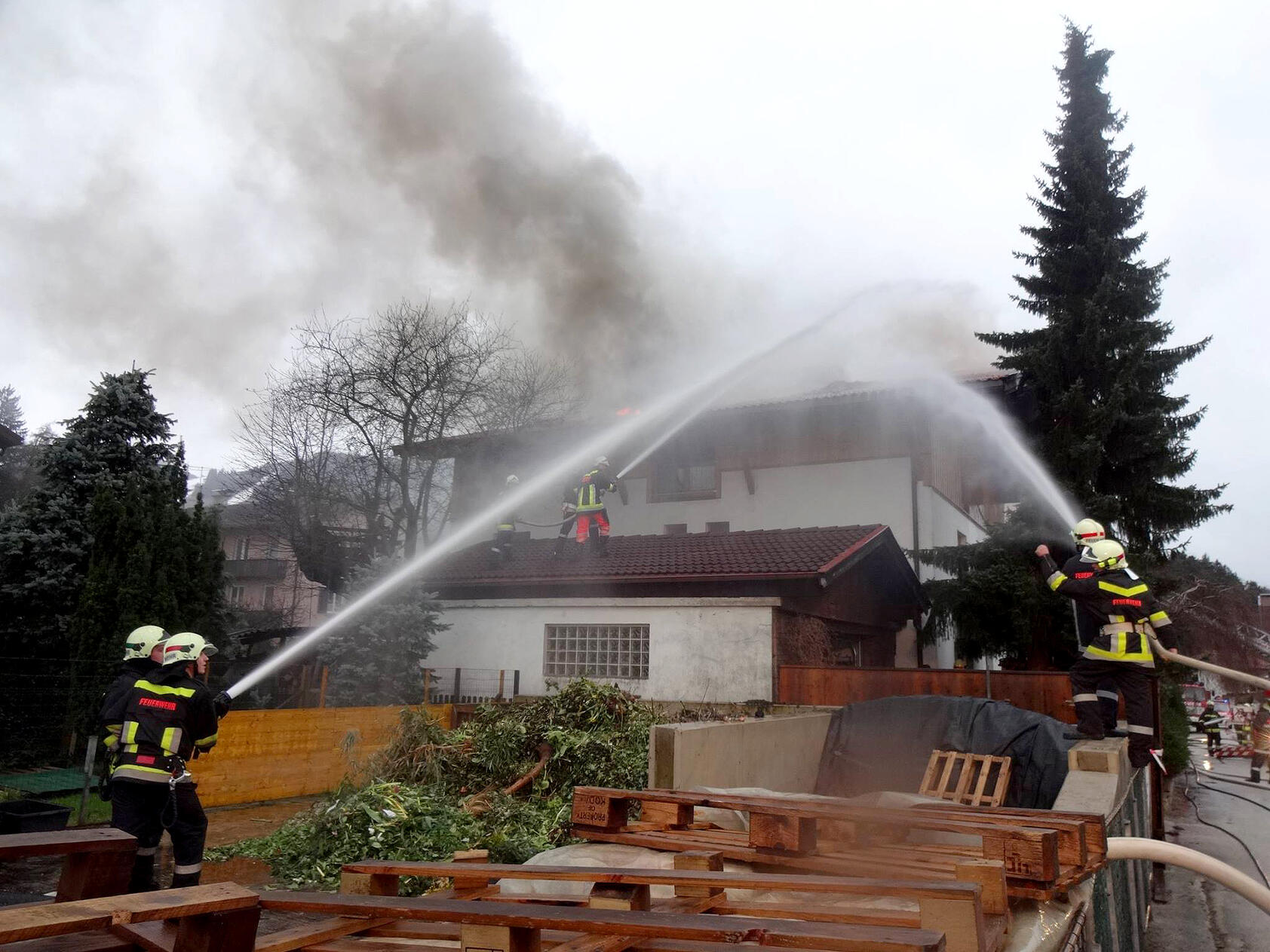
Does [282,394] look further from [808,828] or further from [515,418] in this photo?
[808,828]

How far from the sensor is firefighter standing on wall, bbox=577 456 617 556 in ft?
53.4

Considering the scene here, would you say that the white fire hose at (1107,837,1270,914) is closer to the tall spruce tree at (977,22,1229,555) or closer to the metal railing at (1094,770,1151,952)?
the metal railing at (1094,770,1151,952)

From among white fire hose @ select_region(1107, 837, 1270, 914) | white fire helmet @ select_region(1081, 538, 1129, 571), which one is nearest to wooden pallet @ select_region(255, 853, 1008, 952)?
white fire hose @ select_region(1107, 837, 1270, 914)

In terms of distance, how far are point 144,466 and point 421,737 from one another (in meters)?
10.4

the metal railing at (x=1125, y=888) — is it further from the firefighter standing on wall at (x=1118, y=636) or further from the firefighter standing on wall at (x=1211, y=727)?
the firefighter standing on wall at (x=1211, y=727)

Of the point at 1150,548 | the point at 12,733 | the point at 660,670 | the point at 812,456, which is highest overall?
the point at 812,456

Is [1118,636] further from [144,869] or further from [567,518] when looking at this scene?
[567,518]

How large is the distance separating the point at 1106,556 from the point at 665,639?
798cm

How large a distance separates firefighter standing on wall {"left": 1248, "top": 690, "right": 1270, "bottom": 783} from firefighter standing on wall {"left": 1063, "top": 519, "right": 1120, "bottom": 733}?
1658 cm

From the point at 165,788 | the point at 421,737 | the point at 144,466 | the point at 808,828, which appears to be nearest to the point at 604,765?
the point at 421,737

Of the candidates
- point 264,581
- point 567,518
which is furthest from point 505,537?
point 264,581

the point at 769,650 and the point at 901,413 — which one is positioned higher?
the point at 901,413

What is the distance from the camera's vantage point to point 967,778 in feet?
30.5

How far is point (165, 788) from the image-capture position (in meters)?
6.25
